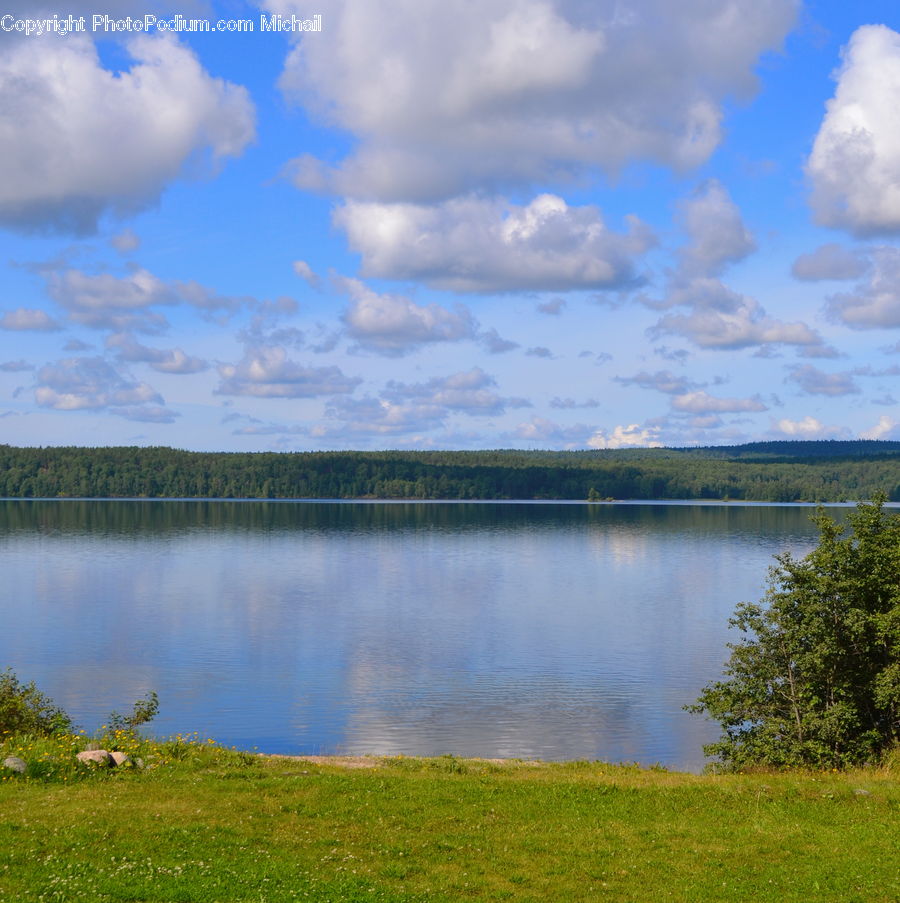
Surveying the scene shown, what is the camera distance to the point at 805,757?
32594 millimetres

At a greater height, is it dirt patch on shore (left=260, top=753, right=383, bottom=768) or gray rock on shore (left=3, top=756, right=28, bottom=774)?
gray rock on shore (left=3, top=756, right=28, bottom=774)

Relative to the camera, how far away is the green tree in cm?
3291

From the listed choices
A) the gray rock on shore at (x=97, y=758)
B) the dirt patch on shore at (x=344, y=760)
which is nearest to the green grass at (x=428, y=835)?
the gray rock on shore at (x=97, y=758)

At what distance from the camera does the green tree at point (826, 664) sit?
32906mm

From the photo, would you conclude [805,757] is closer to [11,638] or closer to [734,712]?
[734,712]

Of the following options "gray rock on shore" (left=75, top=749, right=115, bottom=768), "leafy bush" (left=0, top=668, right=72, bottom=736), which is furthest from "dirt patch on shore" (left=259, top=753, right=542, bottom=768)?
"leafy bush" (left=0, top=668, right=72, bottom=736)

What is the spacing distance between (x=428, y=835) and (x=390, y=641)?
48.2 meters

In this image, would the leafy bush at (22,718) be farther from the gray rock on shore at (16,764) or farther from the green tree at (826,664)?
the green tree at (826,664)

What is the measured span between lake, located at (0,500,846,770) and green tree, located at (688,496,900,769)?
21.8ft

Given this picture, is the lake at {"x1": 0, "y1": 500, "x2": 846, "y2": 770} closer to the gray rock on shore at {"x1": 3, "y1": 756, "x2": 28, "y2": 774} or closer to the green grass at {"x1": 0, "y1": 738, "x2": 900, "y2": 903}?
the green grass at {"x1": 0, "y1": 738, "x2": 900, "y2": 903}

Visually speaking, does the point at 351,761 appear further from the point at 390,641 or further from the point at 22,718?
the point at 390,641

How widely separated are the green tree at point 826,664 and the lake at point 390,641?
665 cm

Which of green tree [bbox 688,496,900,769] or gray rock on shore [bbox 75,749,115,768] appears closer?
gray rock on shore [bbox 75,749,115,768]

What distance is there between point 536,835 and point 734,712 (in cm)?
1584
